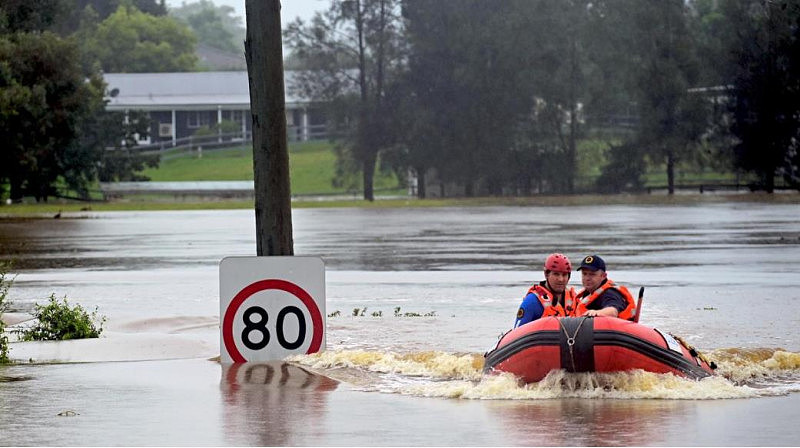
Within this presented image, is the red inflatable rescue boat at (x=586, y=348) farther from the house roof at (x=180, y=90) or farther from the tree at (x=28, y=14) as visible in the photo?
the house roof at (x=180, y=90)

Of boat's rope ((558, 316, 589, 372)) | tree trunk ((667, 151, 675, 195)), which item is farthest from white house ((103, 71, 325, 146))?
boat's rope ((558, 316, 589, 372))

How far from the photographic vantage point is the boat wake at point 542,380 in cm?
1161

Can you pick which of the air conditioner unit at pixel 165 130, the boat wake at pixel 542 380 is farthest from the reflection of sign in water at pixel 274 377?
the air conditioner unit at pixel 165 130

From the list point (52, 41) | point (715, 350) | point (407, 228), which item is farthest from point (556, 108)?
point (715, 350)

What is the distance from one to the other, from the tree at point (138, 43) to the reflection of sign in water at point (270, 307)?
392 ft

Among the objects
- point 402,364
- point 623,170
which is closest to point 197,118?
point 623,170

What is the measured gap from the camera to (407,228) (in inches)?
1832

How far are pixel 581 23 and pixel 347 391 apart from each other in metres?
78.3

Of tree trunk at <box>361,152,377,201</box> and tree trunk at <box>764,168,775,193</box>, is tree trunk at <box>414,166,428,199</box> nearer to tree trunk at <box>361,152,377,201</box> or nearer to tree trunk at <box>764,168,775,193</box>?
tree trunk at <box>361,152,377,201</box>

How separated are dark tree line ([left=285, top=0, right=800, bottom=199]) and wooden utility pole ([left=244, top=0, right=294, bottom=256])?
6933 centimetres

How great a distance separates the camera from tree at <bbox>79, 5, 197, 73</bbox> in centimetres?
13700

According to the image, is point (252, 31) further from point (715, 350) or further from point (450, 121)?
point (450, 121)

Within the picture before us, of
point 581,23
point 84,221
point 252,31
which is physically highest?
point 581,23

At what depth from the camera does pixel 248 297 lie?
1382 centimetres
